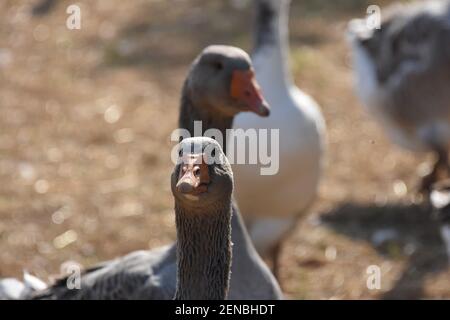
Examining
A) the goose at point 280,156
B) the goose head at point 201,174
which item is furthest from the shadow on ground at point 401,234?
the goose head at point 201,174

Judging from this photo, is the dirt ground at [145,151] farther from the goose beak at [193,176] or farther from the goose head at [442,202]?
the goose beak at [193,176]

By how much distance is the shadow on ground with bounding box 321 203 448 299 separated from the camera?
661 centimetres

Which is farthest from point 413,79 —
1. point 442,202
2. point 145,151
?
point 145,151

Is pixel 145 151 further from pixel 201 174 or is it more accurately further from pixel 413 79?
pixel 201 174

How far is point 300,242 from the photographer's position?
714cm

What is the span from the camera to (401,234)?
7199 mm

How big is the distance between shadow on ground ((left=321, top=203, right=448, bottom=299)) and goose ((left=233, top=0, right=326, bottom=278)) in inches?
30.2

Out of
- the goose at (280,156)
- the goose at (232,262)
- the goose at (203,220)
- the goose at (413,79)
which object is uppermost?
the goose at (413,79)

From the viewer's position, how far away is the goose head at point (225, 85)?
4.95m

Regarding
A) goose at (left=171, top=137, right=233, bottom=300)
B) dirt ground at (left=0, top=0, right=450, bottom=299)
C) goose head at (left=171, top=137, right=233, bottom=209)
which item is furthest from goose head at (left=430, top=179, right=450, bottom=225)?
goose head at (left=171, top=137, right=233, bottom=209)

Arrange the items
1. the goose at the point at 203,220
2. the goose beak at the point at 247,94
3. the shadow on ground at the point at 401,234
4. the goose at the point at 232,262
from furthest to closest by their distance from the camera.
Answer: the shadow on ground at the point at 401,234 < the goose beak at the point at 247,94 < the goose at the point at 232,262 < the goose at the point at 203,220

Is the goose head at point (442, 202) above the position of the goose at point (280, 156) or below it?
below

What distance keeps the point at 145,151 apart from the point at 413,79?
2.26 m

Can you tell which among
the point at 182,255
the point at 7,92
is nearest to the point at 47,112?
the point at 7,92
